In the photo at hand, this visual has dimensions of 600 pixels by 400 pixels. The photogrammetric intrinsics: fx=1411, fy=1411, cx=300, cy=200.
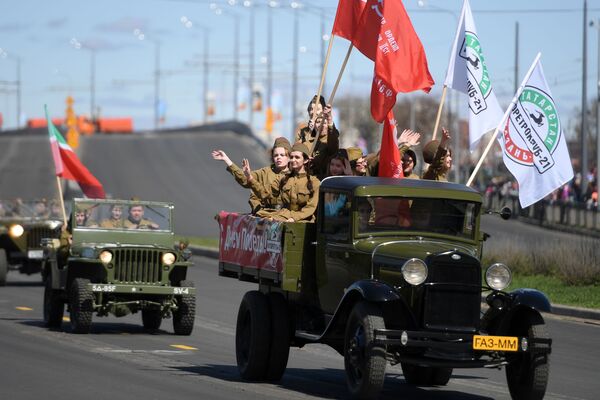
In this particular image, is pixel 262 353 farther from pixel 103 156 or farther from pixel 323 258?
pixel 103 156

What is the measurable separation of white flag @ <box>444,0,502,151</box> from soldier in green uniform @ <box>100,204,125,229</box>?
599 centimetres

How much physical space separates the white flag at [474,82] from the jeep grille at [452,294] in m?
5.57

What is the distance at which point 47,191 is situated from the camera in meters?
65.1

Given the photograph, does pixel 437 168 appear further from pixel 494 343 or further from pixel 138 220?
pixel 138 220

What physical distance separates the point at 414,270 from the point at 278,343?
8.26ft

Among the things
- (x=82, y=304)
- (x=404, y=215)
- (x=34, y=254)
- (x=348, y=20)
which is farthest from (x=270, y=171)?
(x=34, y=254)

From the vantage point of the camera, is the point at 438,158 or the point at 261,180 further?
the point at 261,180

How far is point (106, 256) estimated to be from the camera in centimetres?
1972

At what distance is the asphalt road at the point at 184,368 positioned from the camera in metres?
13.3

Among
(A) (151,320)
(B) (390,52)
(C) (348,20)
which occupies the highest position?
(C) (348,20)

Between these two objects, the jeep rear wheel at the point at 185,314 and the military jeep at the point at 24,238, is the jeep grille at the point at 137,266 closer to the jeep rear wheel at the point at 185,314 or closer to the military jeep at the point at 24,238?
the jeep rear wheel at the point at 185,314

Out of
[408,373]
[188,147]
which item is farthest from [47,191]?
[408,373]

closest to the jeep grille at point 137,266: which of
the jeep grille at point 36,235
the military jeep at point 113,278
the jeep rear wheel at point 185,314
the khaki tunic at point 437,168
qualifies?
the military jeep at point 113,278

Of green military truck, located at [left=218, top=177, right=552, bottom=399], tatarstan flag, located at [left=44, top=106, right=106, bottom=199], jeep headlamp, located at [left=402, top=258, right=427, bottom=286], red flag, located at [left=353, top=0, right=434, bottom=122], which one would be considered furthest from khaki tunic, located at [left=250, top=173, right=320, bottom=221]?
tatarstan flag, located at [left=44, top=106, right=106, bottom=199]
